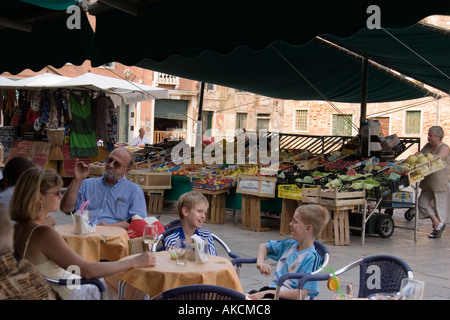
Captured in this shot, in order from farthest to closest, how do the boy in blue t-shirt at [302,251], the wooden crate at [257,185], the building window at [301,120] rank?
the building window at [301,120], the wooden crate at [257,185], the boy in blue t-shirt at [302,251]

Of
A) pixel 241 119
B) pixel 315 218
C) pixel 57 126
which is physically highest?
pixel 241 119

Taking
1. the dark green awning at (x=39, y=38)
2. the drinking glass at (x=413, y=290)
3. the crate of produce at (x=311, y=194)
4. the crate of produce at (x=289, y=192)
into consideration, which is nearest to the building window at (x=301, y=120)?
the crate of produce at (x=289, y=192)

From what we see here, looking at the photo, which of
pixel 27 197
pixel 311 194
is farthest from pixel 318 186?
pixel 27 197

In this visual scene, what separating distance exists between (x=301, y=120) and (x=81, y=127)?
70.9 ft

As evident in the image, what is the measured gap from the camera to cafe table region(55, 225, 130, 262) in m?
4.49

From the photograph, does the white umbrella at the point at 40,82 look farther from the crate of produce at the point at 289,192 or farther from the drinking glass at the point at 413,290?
the drinking glass at the point at 413,290

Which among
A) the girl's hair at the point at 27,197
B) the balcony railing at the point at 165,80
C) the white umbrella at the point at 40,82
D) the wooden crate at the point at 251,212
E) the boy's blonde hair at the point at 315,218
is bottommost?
the wooden crate at the point at 251,212

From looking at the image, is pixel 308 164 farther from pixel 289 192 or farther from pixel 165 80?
pixel 165 80

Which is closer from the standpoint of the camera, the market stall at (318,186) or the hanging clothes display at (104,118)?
the market stall at (318,186)

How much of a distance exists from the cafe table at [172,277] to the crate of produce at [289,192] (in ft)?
16.6

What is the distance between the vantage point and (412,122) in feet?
97.3

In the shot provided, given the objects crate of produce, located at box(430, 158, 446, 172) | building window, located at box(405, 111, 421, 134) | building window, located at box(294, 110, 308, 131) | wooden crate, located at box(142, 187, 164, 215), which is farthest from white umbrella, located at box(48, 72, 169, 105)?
building window, located at box(294, 110, 308, 131)

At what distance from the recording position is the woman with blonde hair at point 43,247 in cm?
315
